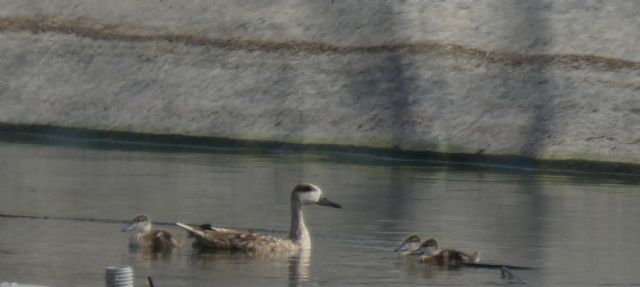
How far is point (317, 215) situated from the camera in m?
35.5

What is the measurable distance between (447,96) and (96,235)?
27542 mm

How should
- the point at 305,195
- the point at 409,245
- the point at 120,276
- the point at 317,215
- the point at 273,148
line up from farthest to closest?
1. the point at 273,148
2. the point at 317,215
3. the point at 305,195
4. the point at 409,245
5. the point at 120,276

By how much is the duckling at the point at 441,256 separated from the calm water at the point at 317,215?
24 cm

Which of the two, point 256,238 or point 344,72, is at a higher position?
point 344,72

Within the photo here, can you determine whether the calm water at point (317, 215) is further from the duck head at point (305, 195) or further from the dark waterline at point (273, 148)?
the dark waterline at point (273, 148)

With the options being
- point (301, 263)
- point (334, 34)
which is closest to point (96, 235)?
point (301, 263)

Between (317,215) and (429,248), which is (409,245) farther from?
(317,215)

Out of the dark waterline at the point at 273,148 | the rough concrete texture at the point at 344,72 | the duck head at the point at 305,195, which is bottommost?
the duck head at the point at 305,195

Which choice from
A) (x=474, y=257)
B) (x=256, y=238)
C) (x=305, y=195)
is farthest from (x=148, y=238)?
(x=474, y=257)

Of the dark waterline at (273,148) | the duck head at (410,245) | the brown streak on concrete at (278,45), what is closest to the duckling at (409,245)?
the duck head at (410,245)

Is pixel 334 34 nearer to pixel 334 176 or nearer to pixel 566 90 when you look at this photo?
pixel 566 90

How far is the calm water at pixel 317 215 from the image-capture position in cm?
2597

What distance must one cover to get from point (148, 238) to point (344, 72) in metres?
31.0

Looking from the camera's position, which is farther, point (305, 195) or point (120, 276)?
point (305, 195)
